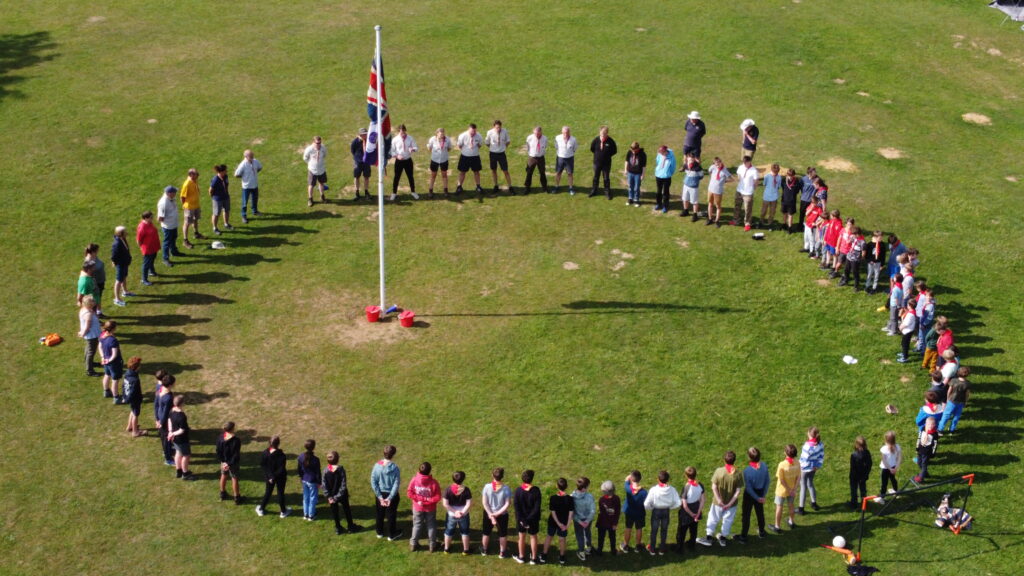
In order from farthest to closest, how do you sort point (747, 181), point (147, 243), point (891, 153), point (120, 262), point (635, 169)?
point (891, 153), point (635, 169), point (747, 181), point (147, 243), point (120, 262)

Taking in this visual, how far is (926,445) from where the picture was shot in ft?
69.7

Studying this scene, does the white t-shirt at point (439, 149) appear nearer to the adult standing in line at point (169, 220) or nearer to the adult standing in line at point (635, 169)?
the adult standing in line at point (635, 169)

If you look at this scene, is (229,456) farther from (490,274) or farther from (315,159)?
(315,159)

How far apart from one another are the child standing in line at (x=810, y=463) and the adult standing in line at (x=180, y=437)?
38.1 ft

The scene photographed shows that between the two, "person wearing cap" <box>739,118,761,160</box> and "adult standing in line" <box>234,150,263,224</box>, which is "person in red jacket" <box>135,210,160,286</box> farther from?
"person wearing cap" <box>739,118,761,160</box>

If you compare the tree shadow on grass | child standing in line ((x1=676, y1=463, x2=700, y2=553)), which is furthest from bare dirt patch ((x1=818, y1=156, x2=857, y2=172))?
A: the tree shadow on grass

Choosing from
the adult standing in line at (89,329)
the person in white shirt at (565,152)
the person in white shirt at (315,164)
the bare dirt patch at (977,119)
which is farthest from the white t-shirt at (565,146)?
the bare dirt patch at (977,119)

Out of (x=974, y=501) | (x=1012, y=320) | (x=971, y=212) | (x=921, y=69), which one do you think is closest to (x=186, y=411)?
(x=974, y=501)

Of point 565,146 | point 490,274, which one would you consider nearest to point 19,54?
point 565,146

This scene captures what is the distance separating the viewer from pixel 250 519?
64.8ft

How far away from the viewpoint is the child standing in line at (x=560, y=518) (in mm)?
18562

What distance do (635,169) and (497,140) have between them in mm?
4020

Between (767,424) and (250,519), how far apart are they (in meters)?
10.7

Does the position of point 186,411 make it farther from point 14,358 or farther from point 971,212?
point 971,212
